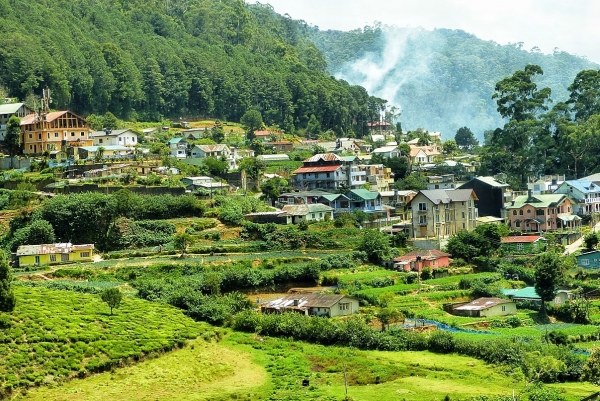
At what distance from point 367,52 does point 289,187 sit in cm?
11114

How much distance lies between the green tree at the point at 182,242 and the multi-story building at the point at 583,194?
25.6 metres

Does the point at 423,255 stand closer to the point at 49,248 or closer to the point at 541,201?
the point at 541,201

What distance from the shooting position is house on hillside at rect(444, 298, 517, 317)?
44219 millimetres

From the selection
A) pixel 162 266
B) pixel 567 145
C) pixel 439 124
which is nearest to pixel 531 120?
pixel 567 145

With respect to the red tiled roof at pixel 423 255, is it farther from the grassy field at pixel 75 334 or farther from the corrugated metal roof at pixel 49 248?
the corrugated metal roof at pixel 49 248

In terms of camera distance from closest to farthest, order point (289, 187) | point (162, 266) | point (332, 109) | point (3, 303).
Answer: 1. point (3, 303)
2. point (162, 266)
3. point (289, 187)
4. point (332, 109)

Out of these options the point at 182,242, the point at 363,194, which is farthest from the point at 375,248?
the point at 182,242

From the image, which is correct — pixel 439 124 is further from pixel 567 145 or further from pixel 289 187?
pixel 289 187

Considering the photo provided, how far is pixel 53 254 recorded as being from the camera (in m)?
50.1

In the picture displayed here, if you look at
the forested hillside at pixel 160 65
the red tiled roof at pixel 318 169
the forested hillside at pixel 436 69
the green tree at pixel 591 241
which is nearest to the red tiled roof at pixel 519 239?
the green tree at pixel 591 241

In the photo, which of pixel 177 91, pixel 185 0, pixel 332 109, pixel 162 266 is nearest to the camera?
pixel 162 266

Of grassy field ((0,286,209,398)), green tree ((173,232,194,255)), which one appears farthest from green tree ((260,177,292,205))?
grassy field ((0,286,209,398))

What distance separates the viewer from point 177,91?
86.1m

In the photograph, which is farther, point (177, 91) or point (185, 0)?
point (185, 0)
